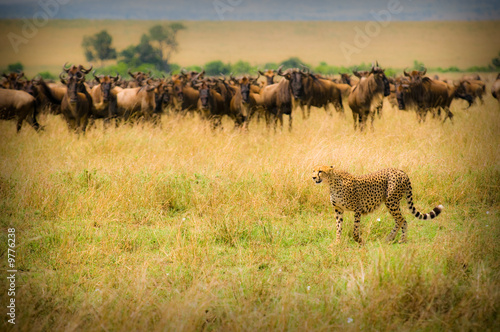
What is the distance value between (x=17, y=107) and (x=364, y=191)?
10.8m

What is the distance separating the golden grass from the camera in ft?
298

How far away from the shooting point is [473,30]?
98.6 m

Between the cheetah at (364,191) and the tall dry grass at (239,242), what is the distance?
32cm

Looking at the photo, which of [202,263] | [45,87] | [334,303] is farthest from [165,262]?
[45,87]

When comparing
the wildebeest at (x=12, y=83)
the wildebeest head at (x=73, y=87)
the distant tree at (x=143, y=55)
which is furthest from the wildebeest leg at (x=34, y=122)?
the distant tree at (x=143, y=55)

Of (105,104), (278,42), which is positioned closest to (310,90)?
(105,104)

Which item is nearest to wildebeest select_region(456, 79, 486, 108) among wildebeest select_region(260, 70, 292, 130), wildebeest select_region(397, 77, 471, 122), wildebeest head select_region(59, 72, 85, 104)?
wildebeest select_region(397, 77, 471, 122)

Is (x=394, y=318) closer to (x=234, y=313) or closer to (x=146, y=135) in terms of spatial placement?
(x=234, y=313)

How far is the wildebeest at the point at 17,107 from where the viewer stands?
1302 centimetres

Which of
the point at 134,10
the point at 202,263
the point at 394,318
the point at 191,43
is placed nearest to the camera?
the point at 394,318

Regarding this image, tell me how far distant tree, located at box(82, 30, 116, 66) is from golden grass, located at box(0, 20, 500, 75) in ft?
18.4

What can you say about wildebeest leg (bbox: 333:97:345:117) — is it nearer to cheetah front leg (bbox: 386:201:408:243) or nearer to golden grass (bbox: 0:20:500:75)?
cheetah front leg (bbox: 386:201:408:243)

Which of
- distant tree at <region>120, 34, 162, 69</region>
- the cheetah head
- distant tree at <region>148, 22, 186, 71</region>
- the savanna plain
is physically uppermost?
the cheetah head

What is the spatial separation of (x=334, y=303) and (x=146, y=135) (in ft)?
Answer: 27.7
